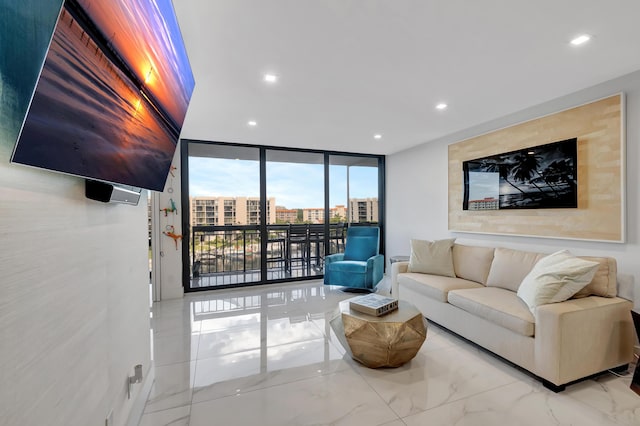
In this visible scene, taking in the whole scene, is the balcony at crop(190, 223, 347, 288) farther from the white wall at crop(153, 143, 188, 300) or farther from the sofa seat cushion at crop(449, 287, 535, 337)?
the sofa seat cushion at crop(449, 287, 535, 337)

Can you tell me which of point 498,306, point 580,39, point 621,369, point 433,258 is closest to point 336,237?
point 433,258

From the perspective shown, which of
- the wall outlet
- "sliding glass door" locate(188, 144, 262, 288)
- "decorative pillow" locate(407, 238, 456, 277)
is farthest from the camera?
"sliding glass door" locate(188, 144, 262, 288)

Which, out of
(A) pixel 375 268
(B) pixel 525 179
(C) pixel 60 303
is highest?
(B) pixel 525 179

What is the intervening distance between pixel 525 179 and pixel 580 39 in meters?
1.52

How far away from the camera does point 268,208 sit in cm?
492

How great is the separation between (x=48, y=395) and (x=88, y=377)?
0.30 m

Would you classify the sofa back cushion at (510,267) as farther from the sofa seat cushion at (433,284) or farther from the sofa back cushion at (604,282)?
the sofa back cushion at (604,282)

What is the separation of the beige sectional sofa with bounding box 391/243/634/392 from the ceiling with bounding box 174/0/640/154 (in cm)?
158

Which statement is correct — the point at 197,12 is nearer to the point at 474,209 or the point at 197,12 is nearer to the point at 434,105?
the point at 434,105

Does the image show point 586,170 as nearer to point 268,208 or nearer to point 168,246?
point 268,208

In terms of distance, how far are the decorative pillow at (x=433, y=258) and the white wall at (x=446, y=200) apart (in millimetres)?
531

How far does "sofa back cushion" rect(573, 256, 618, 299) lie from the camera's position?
2215 mm

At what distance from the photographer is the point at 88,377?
1.17m

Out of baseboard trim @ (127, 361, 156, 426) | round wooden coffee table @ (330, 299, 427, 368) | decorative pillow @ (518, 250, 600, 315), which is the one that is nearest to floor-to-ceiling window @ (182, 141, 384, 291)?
baseboard trim @ (127, 361, 156, 426)
